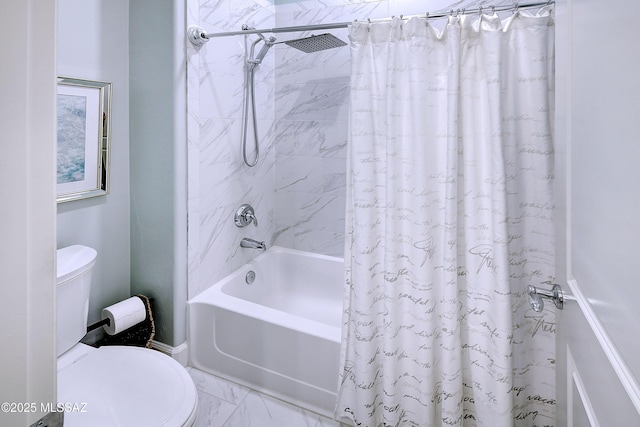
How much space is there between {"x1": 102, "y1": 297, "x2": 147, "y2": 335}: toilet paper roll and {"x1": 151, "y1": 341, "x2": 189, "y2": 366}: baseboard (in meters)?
0.25

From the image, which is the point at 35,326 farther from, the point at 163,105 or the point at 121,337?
the point at 121,337

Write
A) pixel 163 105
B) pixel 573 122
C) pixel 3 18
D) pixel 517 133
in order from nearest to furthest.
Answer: pixel 3 18 < pixel 573 122 < pixel 517 133 < pixel 163 105

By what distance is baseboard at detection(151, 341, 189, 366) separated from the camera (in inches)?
78.7

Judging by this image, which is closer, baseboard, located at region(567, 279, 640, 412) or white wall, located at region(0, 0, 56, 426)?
white wall, located at region(0, 0, 56, 426)

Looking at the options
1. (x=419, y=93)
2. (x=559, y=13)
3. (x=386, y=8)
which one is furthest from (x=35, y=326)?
(x=386, y=8)

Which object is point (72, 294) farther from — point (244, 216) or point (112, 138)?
point (244, 216)

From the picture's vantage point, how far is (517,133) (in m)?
1.44

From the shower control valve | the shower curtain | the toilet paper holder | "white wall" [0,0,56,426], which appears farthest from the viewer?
the shower control valve

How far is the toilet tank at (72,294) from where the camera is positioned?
1454mm

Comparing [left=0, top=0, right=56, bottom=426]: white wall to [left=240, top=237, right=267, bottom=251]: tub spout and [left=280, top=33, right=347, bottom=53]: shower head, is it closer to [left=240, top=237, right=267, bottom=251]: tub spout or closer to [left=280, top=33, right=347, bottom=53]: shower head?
[left=280, top=33, right=347, bottom=53]: shower head

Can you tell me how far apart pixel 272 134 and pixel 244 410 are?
5.59ft

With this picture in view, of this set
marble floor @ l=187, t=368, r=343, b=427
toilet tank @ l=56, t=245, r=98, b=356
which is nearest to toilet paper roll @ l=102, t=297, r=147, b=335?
toilet tank @ l=56, t=245, r=98, b=356

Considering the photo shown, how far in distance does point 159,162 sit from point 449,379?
1.63 meters

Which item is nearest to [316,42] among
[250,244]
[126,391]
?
[250,244]
